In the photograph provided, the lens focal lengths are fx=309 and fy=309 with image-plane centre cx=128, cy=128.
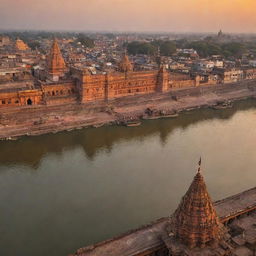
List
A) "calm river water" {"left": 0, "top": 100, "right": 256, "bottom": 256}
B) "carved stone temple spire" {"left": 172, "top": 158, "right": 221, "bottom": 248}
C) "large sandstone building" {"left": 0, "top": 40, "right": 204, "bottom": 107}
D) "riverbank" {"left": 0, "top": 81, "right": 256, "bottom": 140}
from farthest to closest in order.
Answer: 1. "large sandstone building" {"left": 0, "top": 40, "right": 204, "bottom": 107}
2. "riverbank" {"left": 0, "top": 81, "right": 256, "bottom": 140}
3. "calm river water" {"left": 0, "top": 100, "right": 256, "bottom": 256}
4. "carved stone temple spire" {"left": 172, "top": 158, "right": 221, "bottom": 248}

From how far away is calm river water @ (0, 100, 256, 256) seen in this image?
11766 millimetres

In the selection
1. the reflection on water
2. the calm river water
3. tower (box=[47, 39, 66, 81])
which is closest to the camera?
the calm river water

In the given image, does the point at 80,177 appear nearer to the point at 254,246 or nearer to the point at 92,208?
the point at 92,208

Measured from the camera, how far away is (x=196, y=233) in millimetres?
7992

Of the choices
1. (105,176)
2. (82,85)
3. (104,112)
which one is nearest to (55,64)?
(82,85)

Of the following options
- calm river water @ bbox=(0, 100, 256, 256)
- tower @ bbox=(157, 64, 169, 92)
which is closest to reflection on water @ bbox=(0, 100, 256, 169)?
calm river water @ bbox=(0, 100, 256, 256)

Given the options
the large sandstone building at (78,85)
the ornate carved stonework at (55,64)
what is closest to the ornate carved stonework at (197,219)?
the large sandstone building at (78,85)

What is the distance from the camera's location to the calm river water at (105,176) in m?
11.8

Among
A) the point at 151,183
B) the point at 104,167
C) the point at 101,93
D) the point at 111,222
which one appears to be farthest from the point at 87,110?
the point at 111,222

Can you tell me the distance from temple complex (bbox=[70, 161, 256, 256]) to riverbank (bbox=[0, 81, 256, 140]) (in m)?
13.1

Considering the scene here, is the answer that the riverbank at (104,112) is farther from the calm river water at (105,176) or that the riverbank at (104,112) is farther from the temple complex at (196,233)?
the temple complex at (196,233)

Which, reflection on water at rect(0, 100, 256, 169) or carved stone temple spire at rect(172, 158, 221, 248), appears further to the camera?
reflection on water at rect(0, 100, 256, 169)

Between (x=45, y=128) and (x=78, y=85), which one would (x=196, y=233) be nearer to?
(x=45, y=128)

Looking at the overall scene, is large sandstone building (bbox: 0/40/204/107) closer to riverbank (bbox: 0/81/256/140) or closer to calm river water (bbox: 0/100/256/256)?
riverbank (bbox: 0/81/256/140)
